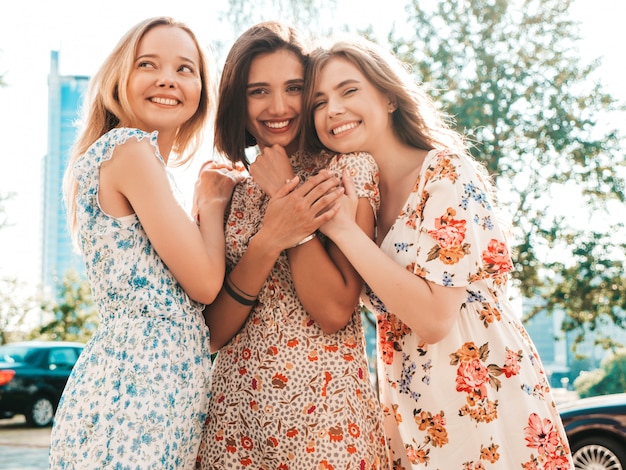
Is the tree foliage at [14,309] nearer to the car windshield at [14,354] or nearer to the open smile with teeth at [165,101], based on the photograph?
the car windshield at [14,354]

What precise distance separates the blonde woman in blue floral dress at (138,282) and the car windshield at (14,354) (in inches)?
489

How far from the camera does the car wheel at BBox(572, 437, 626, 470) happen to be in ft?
21.2

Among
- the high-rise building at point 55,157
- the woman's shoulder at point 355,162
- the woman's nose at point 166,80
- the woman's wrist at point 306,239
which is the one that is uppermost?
the woman's nose at point 166,80

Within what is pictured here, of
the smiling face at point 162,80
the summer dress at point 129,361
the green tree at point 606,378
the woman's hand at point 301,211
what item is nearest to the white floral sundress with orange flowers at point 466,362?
the woman's hand at point 301,211

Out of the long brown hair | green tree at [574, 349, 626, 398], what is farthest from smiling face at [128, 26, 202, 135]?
green tree at [574, 349, 626, 398]

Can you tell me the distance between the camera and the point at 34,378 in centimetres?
1356

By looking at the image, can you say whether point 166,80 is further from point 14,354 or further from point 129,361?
point 14,354

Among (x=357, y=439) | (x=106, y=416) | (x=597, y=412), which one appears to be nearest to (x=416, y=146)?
(x=357, y=439)

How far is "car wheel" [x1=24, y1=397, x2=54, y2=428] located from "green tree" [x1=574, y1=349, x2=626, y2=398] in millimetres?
14732

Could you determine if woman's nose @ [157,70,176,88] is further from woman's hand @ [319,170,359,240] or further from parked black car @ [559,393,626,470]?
parked black car @ [559,393,626,470]

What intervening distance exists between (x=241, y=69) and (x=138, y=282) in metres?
0.90

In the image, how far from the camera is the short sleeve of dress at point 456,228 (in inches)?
89.0

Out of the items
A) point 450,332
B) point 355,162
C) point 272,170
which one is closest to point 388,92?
point 355,162

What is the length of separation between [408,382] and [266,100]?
1097 mm
